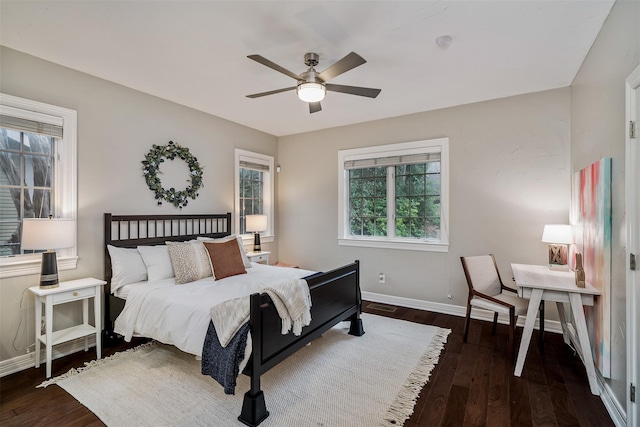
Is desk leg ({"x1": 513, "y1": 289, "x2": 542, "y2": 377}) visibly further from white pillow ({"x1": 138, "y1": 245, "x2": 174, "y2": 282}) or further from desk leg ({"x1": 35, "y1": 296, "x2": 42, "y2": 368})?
desk leg ({"x1": 35, "y1": 296, "x2": 42, "y2": 368})

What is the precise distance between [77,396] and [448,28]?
3914 mm

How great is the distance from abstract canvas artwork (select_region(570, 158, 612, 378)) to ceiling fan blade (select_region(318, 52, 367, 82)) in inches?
74.2

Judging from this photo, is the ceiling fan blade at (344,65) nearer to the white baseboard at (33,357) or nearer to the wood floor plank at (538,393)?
the wood floor plank at (538,393)

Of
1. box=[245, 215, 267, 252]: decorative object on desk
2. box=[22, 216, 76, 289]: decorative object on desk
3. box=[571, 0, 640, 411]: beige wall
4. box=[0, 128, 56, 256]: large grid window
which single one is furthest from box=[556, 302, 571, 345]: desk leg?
box=[0, 128, 56, 256]: large grid window

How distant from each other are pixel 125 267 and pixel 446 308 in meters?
3.86

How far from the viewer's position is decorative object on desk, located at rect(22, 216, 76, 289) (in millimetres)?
2430

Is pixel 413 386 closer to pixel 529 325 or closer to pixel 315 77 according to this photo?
pixel 529 325

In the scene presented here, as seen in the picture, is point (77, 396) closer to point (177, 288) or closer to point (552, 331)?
point (177, 288)

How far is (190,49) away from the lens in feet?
8.54

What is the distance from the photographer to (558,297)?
2.44 metres

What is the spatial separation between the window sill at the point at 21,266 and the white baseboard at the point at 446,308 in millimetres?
3715

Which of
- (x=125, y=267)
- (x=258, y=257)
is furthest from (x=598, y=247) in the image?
(x=125, y=267)

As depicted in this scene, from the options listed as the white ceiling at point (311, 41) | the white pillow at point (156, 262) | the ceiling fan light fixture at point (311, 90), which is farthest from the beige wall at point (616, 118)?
the white pillow at point (156, 262)

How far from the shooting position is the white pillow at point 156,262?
123 inches
